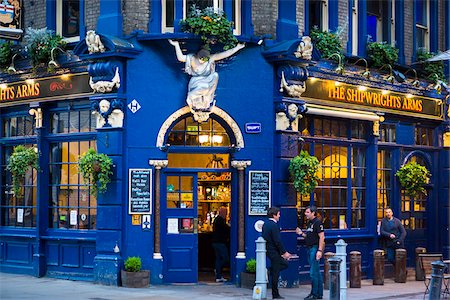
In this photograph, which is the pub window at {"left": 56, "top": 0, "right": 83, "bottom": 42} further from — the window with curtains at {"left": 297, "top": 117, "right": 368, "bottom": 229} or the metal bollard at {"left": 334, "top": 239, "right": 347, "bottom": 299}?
the metal bollard at {"left": 334, "top": 239, "right": 347, "bottom": 299}

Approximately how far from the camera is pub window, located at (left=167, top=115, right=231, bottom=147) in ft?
63.5

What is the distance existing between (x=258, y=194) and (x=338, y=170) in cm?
330

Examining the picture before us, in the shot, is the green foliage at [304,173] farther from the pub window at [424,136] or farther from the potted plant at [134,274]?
the pub window at [424,136]

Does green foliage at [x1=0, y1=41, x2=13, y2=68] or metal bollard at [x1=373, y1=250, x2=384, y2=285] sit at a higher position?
green foliage at [x1=0, y1=41, x2=13, y2=68]

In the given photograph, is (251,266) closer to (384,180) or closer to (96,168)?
(96,168)

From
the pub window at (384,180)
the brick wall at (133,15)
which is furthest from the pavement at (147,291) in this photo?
the brick wall at (133,15)

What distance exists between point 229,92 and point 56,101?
399 centimetres

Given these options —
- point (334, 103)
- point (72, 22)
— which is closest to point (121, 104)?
point (72, 22)

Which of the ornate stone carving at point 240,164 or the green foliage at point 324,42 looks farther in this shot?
the green foliage at point 324,42

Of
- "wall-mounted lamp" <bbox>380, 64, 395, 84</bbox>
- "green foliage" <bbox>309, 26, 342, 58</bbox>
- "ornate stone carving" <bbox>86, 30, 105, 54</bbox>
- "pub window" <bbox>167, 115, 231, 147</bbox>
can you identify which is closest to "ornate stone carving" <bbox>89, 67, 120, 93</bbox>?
"ornate stone carving" <bbox>86, 30, 105, 54</bbox>

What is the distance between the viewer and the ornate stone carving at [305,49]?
19375 millimetres

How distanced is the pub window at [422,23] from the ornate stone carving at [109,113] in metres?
9.89

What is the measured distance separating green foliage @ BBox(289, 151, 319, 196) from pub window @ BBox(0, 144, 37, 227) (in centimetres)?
609

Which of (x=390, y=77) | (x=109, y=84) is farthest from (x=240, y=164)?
(x=390, y=77)
